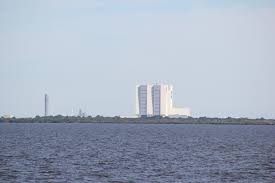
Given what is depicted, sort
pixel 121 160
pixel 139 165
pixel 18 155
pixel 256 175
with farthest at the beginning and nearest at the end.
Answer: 1. pixel 18 155
2. pixel 121 160
3. pixel 139 165
4. pixel 256 175

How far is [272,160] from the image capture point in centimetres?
6850

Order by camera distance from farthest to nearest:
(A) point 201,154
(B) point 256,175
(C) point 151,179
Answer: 1. (A) point 201,154
2. (B) point 256,175
3. (C) point 151,179

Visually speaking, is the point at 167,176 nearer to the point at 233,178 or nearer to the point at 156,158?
the point at 233,178

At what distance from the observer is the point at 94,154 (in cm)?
7469

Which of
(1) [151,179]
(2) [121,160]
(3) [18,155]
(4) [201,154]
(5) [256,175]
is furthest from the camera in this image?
(4) [201,154]

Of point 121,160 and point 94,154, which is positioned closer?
point 121,160

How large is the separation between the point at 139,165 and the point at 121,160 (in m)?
5.62

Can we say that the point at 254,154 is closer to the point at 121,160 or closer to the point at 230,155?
the point at 230,155

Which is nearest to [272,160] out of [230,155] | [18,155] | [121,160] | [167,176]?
[230,155]

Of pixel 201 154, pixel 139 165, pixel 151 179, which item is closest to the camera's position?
pixel 151 179

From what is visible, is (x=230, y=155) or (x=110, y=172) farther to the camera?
(x=230, y=155)

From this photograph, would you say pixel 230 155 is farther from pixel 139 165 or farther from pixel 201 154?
pixel 139 165

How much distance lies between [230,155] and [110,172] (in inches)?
921

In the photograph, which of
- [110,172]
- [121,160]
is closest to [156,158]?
[121,160]
